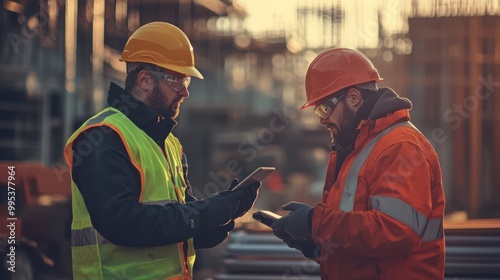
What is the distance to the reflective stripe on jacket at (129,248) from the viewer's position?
4383 mm

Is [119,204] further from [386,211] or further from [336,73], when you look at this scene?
[336,73]

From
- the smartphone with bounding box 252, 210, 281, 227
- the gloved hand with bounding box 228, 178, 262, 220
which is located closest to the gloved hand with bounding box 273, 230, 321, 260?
the smartphone with bounding box 252, 210, 281, 227

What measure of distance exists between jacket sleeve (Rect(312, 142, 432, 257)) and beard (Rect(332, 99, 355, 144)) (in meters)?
0.34

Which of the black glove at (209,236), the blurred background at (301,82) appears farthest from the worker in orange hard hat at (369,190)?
the blurred background at (301,82)

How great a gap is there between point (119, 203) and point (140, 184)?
20 centimetres

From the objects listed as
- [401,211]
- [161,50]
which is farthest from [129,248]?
[401,211]

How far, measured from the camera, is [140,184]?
14.4 feet

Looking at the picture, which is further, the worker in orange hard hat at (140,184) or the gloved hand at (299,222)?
the gloved hand at (299,222)

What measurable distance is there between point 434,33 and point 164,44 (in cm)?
1816

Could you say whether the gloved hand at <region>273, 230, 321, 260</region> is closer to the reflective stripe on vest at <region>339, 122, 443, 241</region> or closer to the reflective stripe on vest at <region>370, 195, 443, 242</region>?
the reflective stripe on vest at <region>339, 122, 443, 241</region>

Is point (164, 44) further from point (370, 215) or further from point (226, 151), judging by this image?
point (226, 151)

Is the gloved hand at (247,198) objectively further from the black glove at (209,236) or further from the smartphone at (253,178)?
the black glove at (209,236)

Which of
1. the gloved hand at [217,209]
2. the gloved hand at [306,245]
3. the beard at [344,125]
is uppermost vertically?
the beard at [344,125]

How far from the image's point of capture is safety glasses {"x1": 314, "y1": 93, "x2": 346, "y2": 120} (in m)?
4.80
